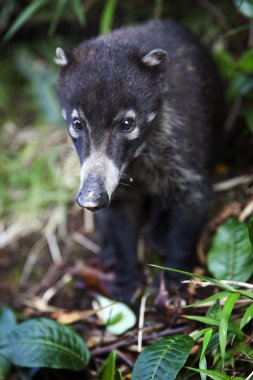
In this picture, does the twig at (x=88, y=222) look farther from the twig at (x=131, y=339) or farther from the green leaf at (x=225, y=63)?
the green leaf at (x=225, y=63)

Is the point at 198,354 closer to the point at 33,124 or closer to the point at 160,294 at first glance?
the point at 160,294

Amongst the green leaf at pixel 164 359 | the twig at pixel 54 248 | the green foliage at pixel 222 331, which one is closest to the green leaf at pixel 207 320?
the green foliage at pixel 222 331

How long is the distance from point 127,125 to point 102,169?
31 centimetres

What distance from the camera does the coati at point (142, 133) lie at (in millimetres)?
2775

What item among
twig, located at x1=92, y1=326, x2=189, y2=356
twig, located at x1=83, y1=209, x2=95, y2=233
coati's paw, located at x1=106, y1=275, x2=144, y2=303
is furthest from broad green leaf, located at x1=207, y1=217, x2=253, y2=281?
twig, located at x1=83, y1=209, x2=95, y2=233

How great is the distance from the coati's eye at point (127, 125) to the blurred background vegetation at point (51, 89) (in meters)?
1.16

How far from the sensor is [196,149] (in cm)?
338

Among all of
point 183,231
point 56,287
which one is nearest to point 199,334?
point 183,231

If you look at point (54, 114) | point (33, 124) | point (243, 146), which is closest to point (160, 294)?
point (243, 146)

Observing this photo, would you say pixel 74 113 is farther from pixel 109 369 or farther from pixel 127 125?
pixel 109 369

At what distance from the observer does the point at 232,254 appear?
301 cm

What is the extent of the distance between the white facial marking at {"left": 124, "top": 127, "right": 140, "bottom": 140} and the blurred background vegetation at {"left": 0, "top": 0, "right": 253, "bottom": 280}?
1.12m

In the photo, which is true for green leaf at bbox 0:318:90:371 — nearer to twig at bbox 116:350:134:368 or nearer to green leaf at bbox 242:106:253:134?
twig at bbox 116:350:134:368

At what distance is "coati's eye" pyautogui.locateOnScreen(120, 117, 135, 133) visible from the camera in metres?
2.83
